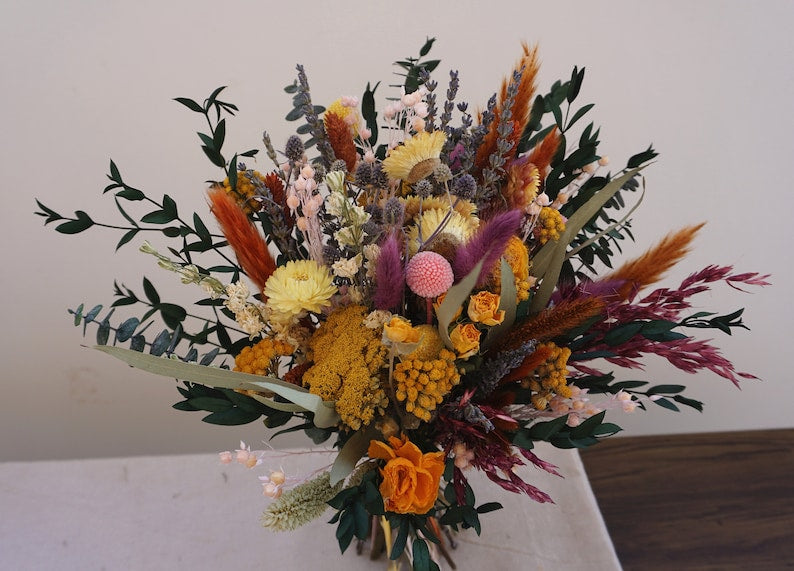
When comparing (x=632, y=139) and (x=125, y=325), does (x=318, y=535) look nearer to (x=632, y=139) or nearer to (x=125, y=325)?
(x=125, y=325)

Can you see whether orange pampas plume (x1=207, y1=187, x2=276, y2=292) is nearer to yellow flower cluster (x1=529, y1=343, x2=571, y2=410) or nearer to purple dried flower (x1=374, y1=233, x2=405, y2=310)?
purple dried flower (x1=374, y1=233, x2=405, y2=310)

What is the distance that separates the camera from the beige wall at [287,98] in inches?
40.6

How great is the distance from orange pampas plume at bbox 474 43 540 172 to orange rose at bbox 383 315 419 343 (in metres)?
0.18

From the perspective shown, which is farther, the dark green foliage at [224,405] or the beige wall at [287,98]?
the beige wall at [287,98]

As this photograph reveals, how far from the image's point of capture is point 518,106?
52 cm

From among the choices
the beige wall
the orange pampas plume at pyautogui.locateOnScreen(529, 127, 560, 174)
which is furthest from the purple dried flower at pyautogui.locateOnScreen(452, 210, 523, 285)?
the beige wall

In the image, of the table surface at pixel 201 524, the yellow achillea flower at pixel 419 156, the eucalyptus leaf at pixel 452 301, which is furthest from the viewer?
the table surface at pixel 201 524

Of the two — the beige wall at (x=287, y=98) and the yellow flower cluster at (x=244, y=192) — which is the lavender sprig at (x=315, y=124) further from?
the beige wall at (x=287, y=98)

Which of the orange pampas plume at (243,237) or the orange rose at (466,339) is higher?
the orange pampas plume at (243,237)

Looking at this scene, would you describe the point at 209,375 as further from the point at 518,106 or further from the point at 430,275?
the point at 518,106

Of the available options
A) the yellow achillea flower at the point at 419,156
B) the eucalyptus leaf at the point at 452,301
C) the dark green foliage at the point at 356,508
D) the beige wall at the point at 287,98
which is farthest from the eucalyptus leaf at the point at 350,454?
the beige wall at the point at 287,98

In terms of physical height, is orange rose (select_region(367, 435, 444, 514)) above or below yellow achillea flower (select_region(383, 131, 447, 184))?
below

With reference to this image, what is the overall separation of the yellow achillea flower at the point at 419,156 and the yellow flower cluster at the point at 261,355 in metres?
0.18

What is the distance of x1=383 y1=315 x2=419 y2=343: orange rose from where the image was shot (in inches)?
16.9
